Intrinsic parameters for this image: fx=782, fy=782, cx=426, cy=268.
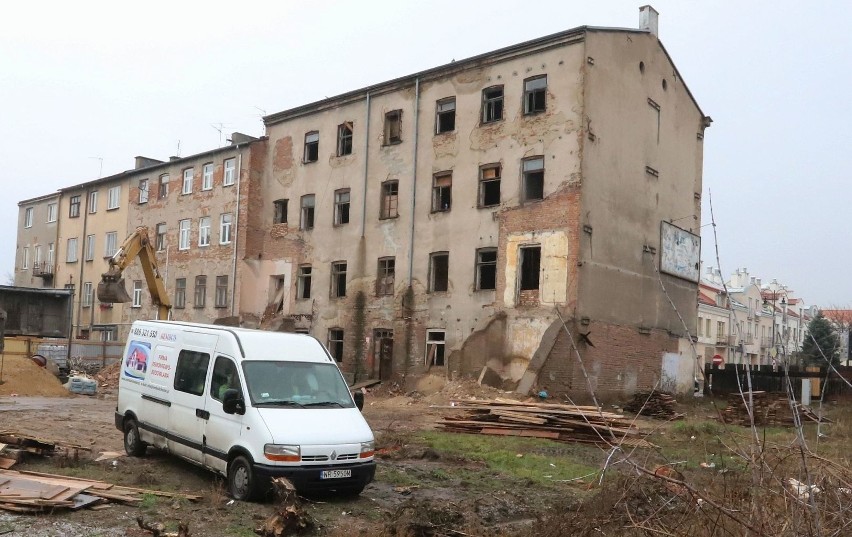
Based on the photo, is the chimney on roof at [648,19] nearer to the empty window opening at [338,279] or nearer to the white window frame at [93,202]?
the empty window opening at [338,279]

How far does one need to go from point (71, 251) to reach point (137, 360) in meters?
40.0

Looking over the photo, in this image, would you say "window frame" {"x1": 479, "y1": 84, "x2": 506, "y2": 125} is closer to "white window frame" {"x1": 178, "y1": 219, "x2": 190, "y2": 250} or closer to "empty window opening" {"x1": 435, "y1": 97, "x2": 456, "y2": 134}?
"empty window opening" {"x1": 435, "y1": 97, "x2": 456, "y2": 134}

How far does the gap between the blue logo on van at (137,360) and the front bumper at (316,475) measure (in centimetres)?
391

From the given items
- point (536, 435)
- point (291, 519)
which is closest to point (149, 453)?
point (291, 519)

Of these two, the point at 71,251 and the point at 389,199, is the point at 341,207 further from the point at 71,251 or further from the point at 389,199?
the point at 71,251

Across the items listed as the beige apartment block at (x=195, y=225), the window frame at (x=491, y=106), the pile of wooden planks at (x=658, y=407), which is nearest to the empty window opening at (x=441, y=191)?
the window frame at (x=491, y=106)

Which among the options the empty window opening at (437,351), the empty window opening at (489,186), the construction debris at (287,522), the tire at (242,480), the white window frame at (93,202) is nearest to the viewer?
the construction debris at (287,522)

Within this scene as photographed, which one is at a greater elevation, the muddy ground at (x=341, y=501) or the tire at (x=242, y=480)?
the tire at (x=242, y=480)

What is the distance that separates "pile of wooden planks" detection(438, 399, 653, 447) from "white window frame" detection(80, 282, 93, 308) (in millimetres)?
34227

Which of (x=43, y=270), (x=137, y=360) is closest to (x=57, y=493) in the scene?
(x=137, y=360)

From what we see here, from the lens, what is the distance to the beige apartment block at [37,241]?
50.2 meters

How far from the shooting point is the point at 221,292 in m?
37.7

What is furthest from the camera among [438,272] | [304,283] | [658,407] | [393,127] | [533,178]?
[304,283]

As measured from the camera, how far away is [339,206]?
3344cm
